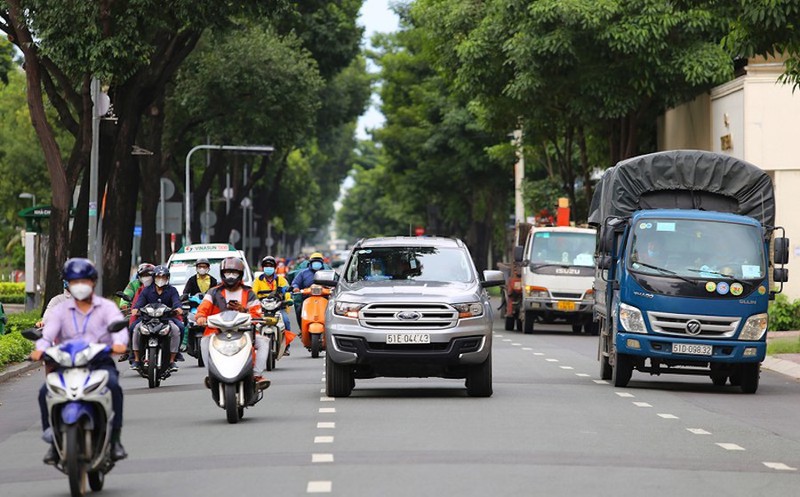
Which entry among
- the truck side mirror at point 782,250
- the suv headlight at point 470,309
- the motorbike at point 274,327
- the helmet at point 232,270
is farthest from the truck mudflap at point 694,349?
the helmet at point 232,270

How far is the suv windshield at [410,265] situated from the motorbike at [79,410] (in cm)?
814

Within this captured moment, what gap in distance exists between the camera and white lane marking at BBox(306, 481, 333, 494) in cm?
1067

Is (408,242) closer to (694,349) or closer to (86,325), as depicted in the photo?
(694,349)

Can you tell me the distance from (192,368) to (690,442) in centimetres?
1299

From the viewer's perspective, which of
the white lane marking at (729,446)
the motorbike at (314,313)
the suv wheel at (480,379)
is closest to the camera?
the white lane marking at (729,446)

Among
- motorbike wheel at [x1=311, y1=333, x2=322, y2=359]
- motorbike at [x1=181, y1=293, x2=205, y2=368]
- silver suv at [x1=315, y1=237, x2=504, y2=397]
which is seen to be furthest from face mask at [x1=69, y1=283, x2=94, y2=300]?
motorbike wheel at [x1=311, y1=333, x2=322, y2=359]

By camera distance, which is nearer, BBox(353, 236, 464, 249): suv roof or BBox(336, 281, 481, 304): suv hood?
BBox(336, 281, 481, 304): suv hood

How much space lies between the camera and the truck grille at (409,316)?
17.7 metres

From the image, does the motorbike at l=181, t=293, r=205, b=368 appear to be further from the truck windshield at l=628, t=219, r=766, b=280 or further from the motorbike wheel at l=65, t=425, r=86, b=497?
the motorbike wheel at l=65, t=425, r=86, b=497

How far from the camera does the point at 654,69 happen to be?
41.1 m

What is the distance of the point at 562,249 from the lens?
119 ft

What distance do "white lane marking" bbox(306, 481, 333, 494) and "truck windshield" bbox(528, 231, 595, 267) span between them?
25.1m

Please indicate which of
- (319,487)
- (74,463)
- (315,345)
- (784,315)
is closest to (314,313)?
(315,345)

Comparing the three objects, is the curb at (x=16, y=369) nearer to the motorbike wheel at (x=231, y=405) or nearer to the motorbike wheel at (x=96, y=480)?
the motorbike wheel at (x=231, y=405)
